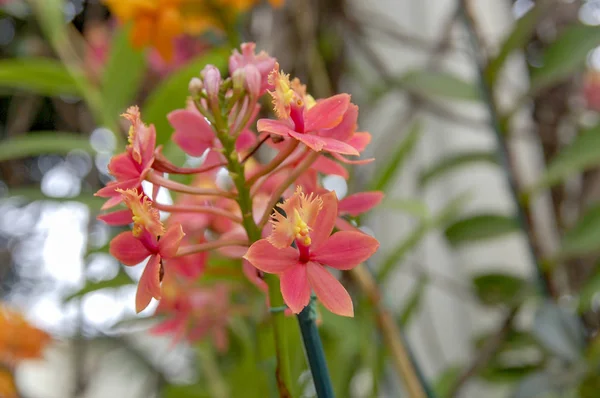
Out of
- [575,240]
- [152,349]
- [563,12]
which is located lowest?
[152,349]

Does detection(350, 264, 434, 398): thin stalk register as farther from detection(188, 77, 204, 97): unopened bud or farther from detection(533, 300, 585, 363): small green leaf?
detection(188, 77, 204, 97): unopened bud

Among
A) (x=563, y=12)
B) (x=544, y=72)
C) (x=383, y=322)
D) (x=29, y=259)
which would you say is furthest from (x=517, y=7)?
(x=29, y=259)

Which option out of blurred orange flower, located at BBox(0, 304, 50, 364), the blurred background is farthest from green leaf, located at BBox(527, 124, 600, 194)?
blurred orange flower, located at BBox(0, 304, 50, 364)

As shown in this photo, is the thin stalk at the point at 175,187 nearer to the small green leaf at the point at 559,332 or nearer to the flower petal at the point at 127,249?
the flower petal at the point at 127,249

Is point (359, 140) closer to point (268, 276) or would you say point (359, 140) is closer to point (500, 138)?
point (268, 276)

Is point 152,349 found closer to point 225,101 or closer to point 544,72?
point 544,72
